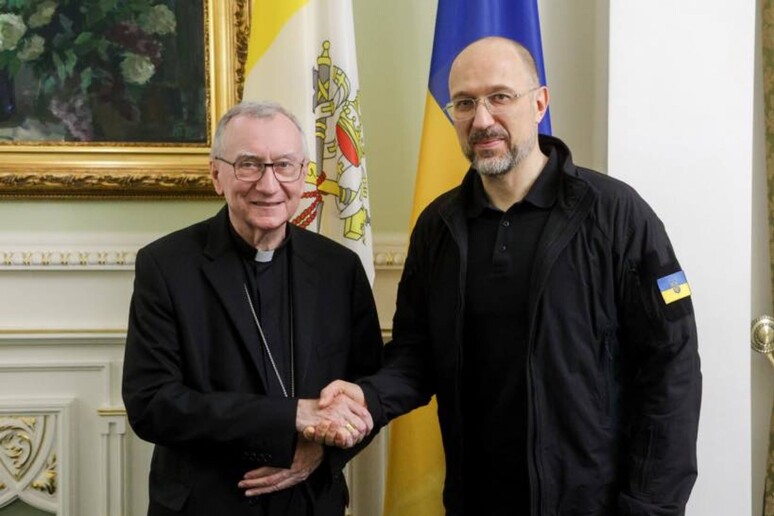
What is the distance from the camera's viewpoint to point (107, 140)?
2.67 meters

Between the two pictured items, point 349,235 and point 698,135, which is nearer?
point 698,135

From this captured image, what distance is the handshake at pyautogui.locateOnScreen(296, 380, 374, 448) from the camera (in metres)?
1.66

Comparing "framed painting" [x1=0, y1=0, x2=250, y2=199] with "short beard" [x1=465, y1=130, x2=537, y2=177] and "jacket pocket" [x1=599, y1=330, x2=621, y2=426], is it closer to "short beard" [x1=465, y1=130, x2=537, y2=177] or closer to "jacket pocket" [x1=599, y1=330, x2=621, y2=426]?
"short beard" [x1=465, y1=130, x2=537, y2=177]

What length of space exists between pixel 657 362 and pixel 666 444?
169 mm

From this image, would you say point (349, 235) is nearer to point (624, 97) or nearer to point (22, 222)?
point (624, 97)

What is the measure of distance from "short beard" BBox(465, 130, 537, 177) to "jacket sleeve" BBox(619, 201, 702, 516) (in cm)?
28

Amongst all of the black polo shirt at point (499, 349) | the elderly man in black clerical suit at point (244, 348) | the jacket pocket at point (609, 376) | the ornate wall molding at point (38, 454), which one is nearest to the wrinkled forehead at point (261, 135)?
the elderly man in black clerical suit at point (244, 348)

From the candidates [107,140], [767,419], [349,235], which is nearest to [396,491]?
[349,235]

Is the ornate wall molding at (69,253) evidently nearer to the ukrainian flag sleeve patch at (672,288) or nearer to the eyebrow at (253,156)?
the eyebrow at (253,156)

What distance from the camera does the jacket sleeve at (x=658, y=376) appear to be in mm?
1570

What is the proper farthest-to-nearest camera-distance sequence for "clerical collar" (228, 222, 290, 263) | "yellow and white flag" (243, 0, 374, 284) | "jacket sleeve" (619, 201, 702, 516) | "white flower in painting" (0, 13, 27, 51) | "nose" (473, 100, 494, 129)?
"white flower in painting" (0, 13, 27, 51)
"yellow and white flag" (243, 0, 374, 284)
"clerical collar" (228, 222, 290, 263)
"nose" (473, 100, 494, 129)
"jacket sleeve" (619, 201, 702, 516)

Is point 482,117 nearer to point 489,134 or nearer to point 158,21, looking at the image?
point 489,134

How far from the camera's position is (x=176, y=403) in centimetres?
161

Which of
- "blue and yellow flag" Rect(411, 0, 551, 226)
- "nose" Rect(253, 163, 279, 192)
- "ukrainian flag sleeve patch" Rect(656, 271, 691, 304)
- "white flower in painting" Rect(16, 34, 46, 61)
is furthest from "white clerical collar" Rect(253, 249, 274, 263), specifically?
"white flower in painting" Rect(16, 34, 46, 61)
